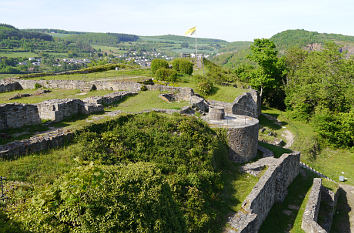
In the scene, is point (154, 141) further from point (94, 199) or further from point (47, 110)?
point (94, 199)

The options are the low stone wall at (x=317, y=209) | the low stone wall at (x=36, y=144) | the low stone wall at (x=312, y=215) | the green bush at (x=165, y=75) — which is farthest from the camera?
the green bush at (x=165, y=75)

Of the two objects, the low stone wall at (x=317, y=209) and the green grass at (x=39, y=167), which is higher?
the green grass at (x=39, y=167)

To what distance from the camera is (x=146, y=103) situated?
2053cm

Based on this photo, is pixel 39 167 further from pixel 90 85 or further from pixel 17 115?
pixel 90 85

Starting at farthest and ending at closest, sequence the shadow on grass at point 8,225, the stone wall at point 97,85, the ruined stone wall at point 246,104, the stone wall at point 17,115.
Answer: the ruined stone wall at point 246,104, the stone wall at point 97,85, the stone wall at point 17,115, the shadow on grass at point 8,225

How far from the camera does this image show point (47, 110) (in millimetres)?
14117

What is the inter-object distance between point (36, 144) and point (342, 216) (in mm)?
19010

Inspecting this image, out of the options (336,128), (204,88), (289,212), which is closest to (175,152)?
(289,212)

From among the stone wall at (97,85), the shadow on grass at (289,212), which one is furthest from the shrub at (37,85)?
the shadow on grass at (289,212)

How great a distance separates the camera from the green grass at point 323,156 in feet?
75.8

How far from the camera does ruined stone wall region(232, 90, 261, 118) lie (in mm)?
25538

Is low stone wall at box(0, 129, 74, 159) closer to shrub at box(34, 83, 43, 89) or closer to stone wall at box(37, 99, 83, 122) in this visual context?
stone wall at box(37, 99, 83, 122)

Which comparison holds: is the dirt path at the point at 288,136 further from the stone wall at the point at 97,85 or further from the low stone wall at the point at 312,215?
the stone wall at the point at 97,85

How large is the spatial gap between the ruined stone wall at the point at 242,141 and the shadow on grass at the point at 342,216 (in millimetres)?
6620
